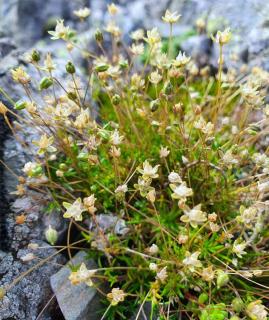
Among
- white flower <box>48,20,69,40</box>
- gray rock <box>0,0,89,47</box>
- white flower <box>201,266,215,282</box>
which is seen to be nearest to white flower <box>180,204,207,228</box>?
white flower <box>201,266,215,282</box>

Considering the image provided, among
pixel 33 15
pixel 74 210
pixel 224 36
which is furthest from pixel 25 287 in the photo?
pixel 33 15

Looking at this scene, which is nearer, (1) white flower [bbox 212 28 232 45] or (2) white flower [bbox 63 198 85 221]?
(2) white flower [bbox 63 198 85 221]

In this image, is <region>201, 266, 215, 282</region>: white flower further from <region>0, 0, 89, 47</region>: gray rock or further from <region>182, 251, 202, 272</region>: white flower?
<region>0, 0, 89, 47</region>: gray rock

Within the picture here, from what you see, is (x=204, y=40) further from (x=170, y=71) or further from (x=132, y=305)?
(x=132, y=305)

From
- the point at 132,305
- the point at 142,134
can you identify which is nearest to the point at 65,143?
the point at 142,134

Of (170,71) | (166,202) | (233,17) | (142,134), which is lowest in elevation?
(166,202)

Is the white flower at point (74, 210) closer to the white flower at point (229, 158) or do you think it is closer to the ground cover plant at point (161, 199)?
the ground cover plant at point (161, 199)

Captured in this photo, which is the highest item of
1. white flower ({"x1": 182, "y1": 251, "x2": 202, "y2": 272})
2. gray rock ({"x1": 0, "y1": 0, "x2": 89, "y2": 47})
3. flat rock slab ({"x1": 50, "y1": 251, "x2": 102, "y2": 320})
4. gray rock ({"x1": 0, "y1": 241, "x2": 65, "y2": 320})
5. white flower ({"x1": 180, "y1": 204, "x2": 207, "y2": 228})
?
gray rock ({"x1": 0, "y1": 0, "x2": 89, "y2": 47})

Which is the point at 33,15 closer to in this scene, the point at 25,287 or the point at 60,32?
the point at 60,32
